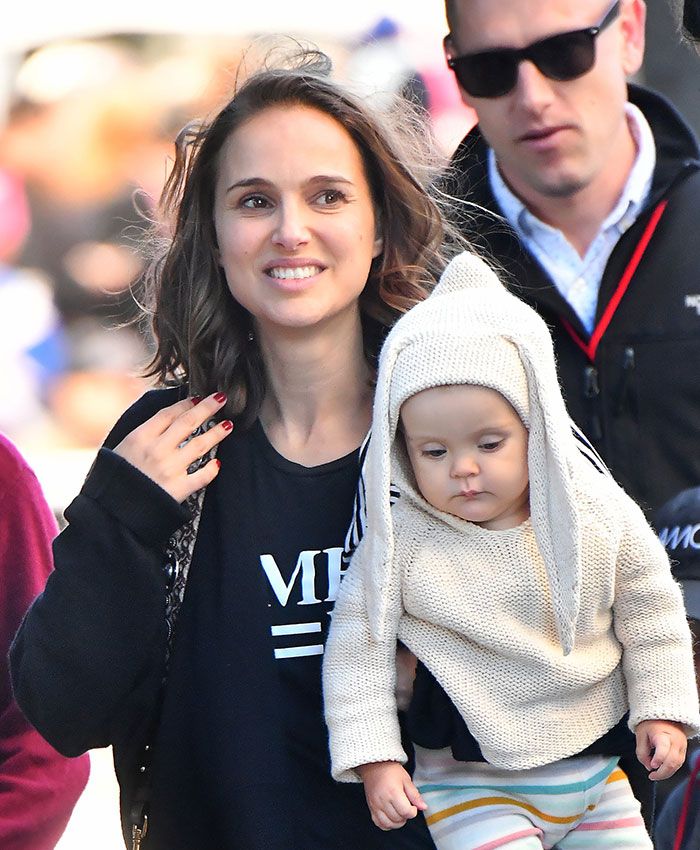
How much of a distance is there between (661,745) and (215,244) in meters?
1.19

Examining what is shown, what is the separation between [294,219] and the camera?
2.43 metres

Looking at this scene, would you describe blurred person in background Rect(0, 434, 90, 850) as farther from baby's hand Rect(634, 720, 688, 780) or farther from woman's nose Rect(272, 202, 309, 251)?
baby's hand Rect(634, 720, 688, 780)

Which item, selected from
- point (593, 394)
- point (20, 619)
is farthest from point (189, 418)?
point (593, 394)

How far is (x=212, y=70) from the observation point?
5.16 meters

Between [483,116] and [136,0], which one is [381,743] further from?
[136,0]

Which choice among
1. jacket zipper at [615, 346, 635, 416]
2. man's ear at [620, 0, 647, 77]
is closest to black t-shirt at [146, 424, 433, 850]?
jacket zipper at [615, 346, 635, 416]

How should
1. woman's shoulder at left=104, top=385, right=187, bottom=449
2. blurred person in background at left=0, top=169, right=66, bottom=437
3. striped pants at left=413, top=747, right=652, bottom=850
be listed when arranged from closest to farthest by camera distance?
1. striped pants at left=413, top=747, right=652, bottom=850
2. woman's shoulder at left=104, top=385, right=187, bottom=449
3. blurred person in background at left=0, top=169, right=66, bottom=437

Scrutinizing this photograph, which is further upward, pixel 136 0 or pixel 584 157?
pixel 136 0

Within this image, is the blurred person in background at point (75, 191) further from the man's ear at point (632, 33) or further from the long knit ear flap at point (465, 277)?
the long knit ear flap at point (465, 277)

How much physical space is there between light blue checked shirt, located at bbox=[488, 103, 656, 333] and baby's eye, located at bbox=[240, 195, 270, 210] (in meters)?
0.65

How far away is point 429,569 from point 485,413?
0.26 m

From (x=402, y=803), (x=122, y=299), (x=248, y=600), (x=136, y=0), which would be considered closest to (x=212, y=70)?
(x=136, y=0)

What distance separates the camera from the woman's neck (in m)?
2.53

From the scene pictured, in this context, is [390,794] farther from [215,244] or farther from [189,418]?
[215,244]
